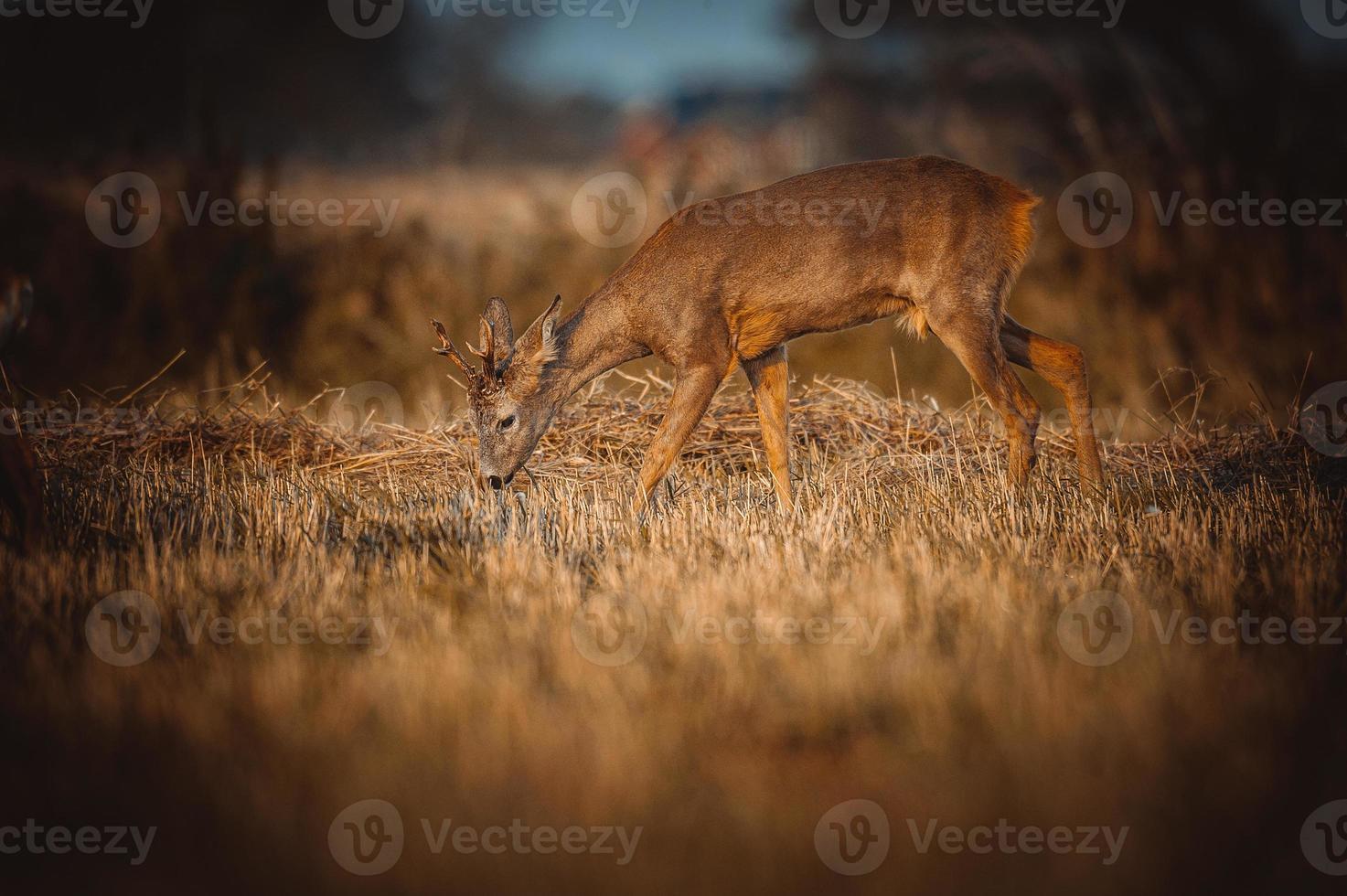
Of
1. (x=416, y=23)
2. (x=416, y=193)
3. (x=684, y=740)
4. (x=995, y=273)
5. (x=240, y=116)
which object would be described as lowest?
(x=684, y=740)

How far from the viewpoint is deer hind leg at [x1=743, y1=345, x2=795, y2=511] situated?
7043 mm

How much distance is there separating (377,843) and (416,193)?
21309mm

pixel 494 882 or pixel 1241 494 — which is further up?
pixel 1241 494

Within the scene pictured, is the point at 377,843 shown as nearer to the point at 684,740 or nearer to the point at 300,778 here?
the point at 300,778

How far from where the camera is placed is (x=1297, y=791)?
9.64ft

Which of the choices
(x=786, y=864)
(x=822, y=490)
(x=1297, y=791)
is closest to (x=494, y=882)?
(x=786, y=864)
